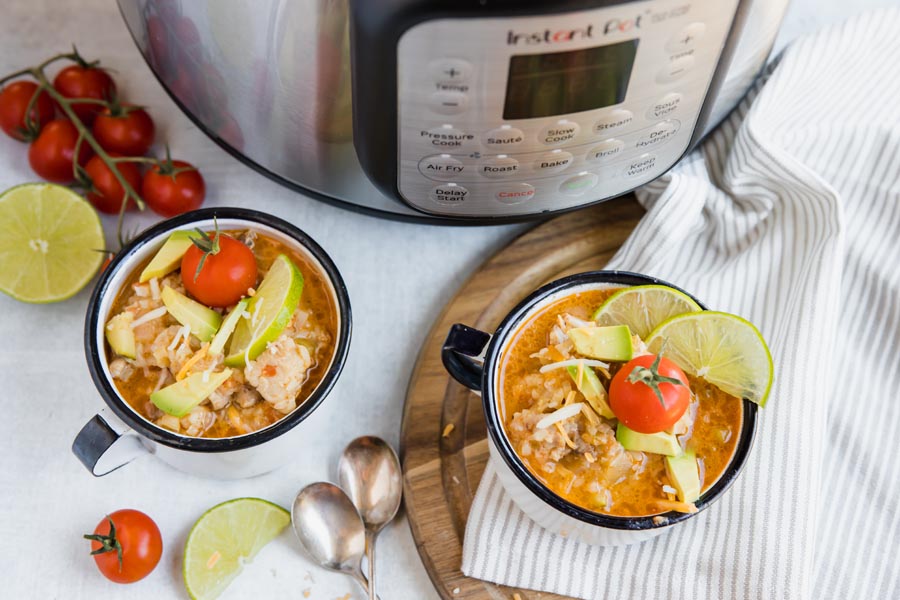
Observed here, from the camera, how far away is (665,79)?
0.75 meters

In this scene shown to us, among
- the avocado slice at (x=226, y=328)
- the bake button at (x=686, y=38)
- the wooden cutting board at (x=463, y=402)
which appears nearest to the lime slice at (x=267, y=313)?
the avocado slice at (x=226, y=328)

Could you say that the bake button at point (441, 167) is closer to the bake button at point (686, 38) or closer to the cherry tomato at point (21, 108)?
the bake button at point (686, 38)

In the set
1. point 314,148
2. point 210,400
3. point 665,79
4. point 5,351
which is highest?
point 665,79

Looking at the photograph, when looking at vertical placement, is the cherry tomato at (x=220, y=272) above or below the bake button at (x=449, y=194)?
below

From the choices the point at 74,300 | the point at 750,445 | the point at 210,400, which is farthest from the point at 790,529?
the point at 74,300

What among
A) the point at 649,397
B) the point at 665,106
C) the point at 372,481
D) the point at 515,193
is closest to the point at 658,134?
the point at 665,106

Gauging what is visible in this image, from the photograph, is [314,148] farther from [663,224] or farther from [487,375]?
[663,224]

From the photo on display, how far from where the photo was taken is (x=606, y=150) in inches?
32.3

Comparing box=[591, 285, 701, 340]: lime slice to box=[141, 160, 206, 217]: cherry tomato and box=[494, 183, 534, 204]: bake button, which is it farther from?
box=[141, 160, 206, 217]: cherry tomato

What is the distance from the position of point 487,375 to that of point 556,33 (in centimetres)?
34

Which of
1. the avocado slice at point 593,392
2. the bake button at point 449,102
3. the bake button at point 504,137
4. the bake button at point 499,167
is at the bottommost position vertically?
the avocado slice at point 593,392

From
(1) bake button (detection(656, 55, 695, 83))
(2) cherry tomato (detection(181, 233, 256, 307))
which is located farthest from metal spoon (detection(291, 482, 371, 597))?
(1) bake button (detection(656, 55, 695, 83))

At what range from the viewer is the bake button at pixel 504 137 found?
29.7 inches

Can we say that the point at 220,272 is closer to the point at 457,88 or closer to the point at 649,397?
the point at 457,88
